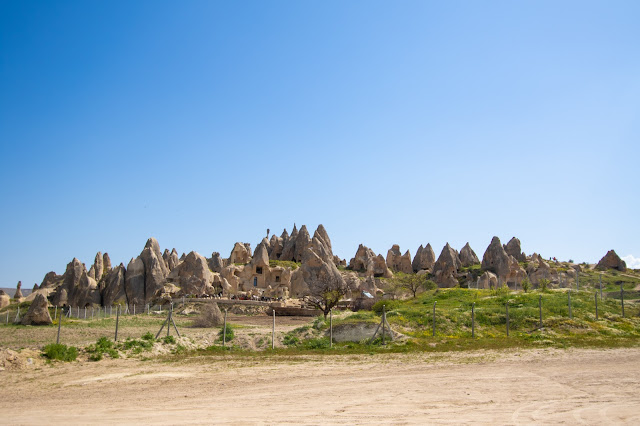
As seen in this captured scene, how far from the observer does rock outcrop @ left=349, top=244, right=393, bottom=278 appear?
7112cm

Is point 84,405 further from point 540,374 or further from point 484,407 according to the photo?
point 540,374

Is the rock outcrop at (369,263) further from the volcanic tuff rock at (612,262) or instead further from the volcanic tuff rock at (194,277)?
the volcanic tuff rock at (612,262)

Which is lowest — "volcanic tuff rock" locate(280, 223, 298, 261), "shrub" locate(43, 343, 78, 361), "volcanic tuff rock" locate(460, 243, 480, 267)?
"shrub" locate(43, 343, 78, 361)

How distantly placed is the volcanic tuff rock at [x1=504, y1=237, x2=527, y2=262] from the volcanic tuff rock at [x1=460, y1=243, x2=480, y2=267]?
5457 millimetres

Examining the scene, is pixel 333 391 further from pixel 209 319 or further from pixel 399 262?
pixel 399 262

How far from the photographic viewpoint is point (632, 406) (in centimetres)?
929

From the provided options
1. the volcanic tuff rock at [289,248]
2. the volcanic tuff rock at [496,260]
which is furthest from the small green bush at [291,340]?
the volcanic tuff rock at [289,248]

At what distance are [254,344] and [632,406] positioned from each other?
13476 millimetres

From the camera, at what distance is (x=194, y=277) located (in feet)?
159

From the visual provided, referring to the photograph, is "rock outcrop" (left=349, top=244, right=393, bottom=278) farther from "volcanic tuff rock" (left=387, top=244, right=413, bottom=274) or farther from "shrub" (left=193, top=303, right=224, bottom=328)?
"shrub" (left=193, top=303, right=224, bottom=328)

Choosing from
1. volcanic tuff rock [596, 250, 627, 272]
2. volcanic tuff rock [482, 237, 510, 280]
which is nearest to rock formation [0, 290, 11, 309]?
volcanic tuff rock [482, 237, 510, 280]

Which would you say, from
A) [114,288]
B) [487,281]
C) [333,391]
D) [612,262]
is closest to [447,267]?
[487,281]

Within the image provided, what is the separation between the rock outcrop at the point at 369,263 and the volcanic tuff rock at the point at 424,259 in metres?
9.21

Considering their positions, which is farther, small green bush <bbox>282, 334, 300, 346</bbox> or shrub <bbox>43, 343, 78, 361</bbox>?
small green bush <bbox>282, 334, 300, 346</bbox>
